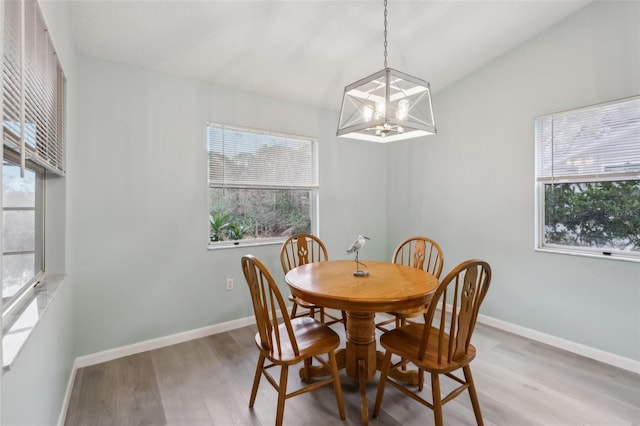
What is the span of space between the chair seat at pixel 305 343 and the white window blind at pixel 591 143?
244 cm

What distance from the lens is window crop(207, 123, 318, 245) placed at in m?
3.06

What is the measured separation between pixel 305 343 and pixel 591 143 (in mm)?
2803

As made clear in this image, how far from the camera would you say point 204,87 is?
2.93m

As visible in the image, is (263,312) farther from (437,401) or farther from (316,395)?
(437,401)

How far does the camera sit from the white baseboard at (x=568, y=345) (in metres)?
2.40

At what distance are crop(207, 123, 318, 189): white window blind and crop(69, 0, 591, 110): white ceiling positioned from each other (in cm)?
47

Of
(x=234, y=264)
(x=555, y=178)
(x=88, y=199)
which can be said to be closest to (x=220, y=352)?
(x=234, y=264)

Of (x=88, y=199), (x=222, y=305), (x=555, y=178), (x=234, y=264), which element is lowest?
(x=222, y=305)

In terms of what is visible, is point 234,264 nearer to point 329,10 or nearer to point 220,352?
point 220,352

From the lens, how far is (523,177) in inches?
118

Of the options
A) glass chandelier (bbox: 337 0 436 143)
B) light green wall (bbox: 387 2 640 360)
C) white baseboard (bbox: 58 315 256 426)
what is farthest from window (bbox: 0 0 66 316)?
light green wall (bbox: 387 2 640 360)

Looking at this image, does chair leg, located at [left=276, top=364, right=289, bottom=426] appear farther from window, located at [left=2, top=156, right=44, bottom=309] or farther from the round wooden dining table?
window, located at [left=2, top=156, right=44, bottom=309]

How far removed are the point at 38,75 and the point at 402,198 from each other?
3.63 m

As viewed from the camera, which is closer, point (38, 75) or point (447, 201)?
point (38, 75)
